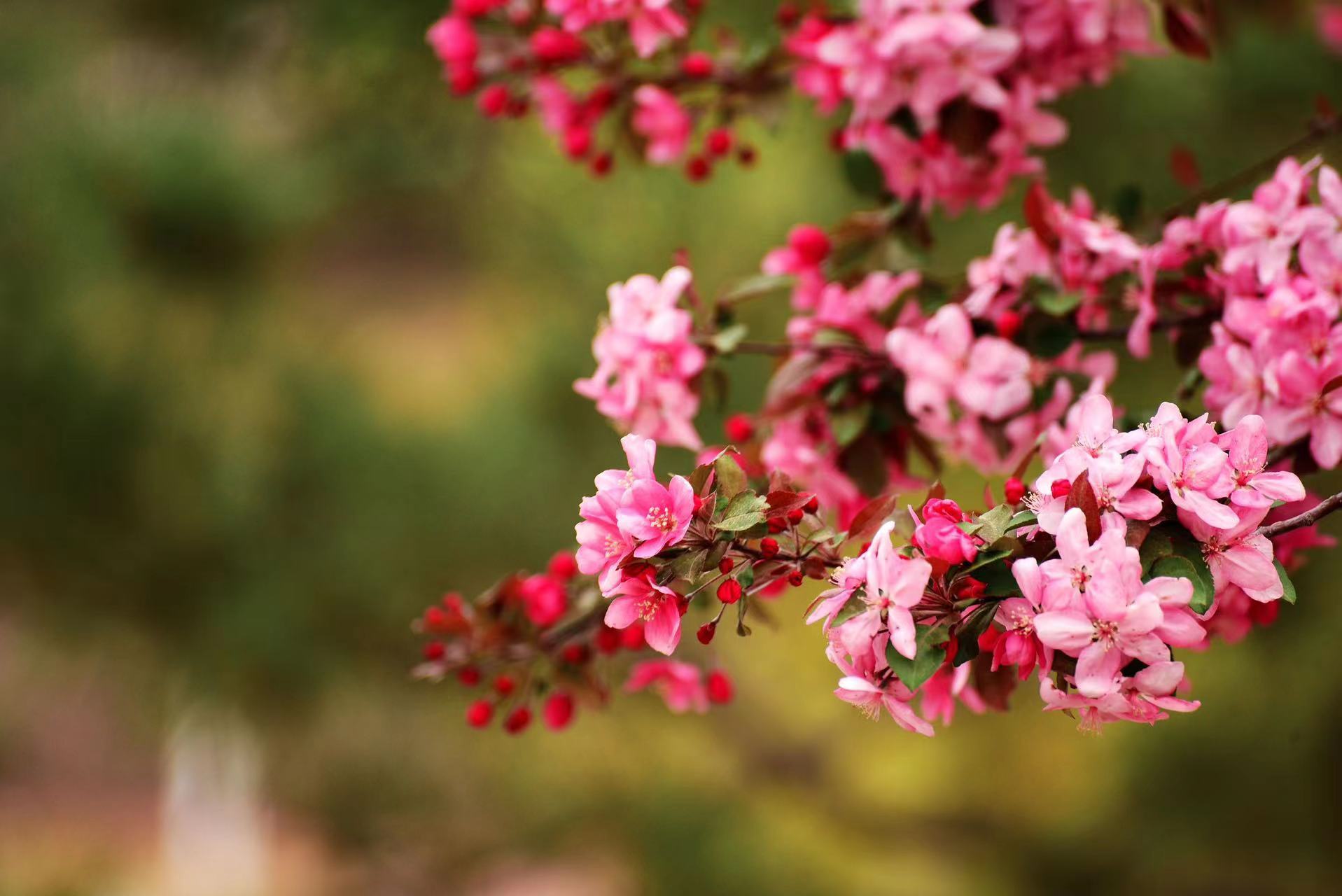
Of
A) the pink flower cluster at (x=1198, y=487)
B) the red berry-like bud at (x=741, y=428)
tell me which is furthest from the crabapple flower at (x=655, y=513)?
the red berry-like bud at (x=741, y=428)

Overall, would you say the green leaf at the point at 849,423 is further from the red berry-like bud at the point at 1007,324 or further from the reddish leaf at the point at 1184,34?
the reddish leaf at the point at 1184,34

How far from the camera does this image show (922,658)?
344 mm

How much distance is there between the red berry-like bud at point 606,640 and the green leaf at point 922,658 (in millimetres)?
210

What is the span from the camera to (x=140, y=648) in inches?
63.2

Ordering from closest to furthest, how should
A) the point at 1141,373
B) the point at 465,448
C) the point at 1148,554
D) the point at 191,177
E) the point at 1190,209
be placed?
the point at 1148,554 < the point at 1190,209 < the point at 1141,373 < the point at 191,177 < the point at 465,448

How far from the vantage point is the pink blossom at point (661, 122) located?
0.65 m

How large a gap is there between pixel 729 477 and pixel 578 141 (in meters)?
0.35

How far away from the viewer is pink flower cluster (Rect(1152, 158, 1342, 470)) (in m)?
0.45

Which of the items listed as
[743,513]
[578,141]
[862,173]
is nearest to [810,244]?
[862,173]

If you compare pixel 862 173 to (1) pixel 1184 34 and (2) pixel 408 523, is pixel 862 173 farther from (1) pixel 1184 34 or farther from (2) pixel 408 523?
(2) pixel 408 523

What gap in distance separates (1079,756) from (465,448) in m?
0.97

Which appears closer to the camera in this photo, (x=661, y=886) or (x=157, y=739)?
(x=661, y=886)

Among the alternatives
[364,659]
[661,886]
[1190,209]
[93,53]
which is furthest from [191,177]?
[1190,209]

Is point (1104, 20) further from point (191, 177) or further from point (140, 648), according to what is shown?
point (140, 648)
